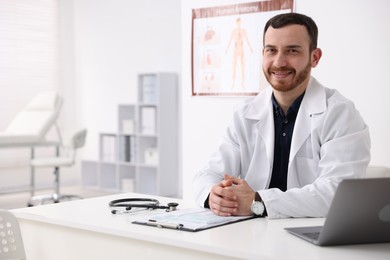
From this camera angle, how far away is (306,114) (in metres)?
2.05

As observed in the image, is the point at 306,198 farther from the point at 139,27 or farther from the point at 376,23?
the point at 139,27

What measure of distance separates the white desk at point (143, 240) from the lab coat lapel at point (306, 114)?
39cm

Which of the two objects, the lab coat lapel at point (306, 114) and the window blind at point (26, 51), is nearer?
the lab coat lapel at point (306, 114)

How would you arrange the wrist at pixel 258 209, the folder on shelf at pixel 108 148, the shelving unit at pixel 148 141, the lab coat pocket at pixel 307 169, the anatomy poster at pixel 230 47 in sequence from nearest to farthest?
the wrist at pixel 258 209
the lab coat pocket at pixel 307 169
the anatomy poster at pixel 230 47
the shelving unit at pixel 148 141
the folder on shelf at pixel 108 148

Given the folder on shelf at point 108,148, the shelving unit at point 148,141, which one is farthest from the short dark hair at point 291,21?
the folder on shelf at point 108,148

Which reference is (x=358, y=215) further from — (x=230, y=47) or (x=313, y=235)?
(x=230, y=47)

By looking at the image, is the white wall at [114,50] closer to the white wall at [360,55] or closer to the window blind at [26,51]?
the window blind at [26,51]

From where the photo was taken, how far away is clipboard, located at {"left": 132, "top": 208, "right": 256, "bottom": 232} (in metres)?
1.56

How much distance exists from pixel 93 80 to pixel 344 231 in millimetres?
6370

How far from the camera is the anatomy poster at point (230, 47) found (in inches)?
156

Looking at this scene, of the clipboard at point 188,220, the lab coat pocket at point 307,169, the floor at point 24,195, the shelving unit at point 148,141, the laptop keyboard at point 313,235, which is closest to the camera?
the laptop keyboard at point 313,235

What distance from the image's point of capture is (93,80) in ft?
24.4

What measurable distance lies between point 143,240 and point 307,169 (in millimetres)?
727

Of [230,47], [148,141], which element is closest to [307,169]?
[230,47]
